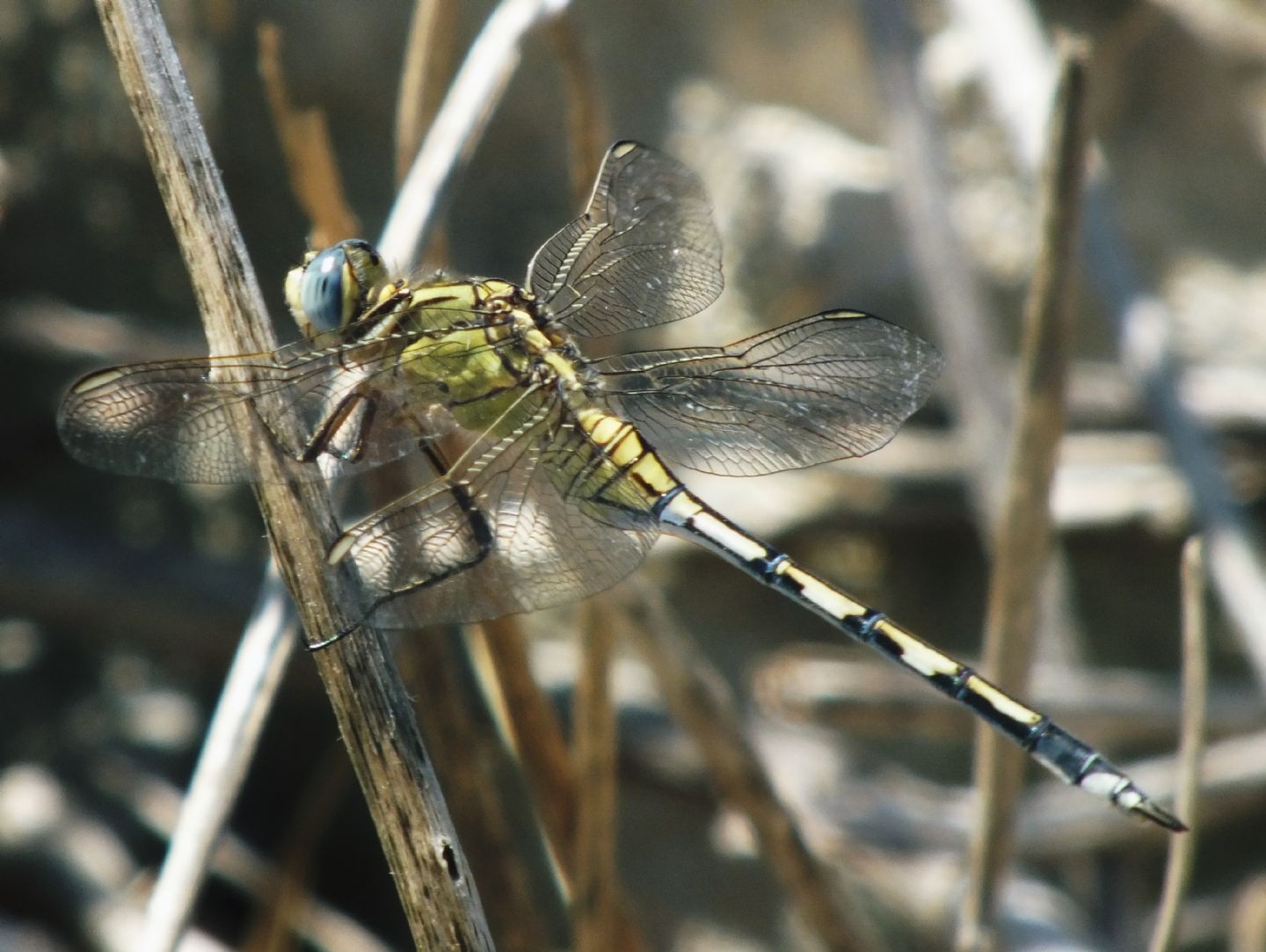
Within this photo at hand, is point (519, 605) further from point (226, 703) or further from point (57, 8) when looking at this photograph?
point (57, 8)

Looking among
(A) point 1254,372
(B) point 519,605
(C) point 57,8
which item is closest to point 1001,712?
(B) point 519,605

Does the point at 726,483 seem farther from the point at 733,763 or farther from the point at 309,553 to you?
the point at 309,553

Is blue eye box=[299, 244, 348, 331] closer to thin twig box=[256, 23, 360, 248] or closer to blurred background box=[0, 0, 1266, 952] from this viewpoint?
thin twig box=[256, 23, 360, 248]

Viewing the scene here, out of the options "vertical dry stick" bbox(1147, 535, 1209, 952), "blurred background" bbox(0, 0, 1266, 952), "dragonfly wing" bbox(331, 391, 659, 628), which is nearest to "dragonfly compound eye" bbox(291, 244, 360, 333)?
"dragonfly wing" bbox(331, 391, 659, 628)

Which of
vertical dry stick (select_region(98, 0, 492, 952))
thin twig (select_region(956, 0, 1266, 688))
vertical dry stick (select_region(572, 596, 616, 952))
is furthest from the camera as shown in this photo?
thin twig (select_region(956, 0, 1266, 688))

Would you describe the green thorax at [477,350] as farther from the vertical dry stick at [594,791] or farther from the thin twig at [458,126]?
the vertical dry stick at [594,791]

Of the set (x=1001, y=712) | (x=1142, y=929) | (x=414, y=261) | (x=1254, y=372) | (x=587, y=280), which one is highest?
(x=1254, y=372)
